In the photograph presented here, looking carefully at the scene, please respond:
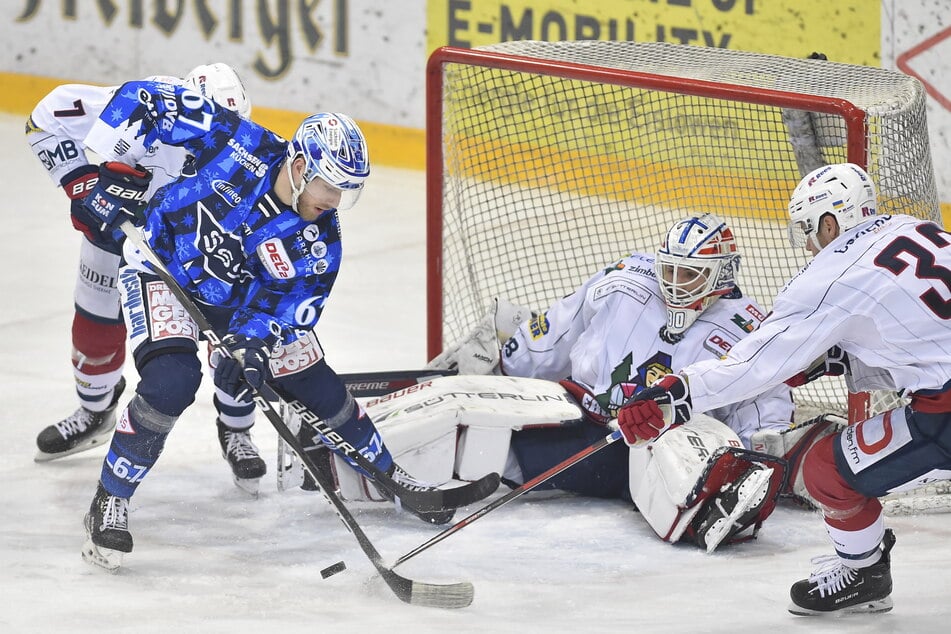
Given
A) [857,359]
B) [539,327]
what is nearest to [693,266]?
[539,327]

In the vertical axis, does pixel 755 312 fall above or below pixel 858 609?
above

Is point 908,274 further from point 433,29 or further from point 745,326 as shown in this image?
point 433,29

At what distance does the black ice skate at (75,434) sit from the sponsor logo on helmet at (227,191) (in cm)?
110

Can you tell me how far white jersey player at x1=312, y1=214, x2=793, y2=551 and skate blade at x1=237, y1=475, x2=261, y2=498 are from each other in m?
0.36

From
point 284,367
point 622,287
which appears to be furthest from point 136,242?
point 622,287

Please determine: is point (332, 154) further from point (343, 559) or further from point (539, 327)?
point (539, 327)

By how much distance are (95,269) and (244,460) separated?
0.64 m

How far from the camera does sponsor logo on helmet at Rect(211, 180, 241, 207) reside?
3664mm

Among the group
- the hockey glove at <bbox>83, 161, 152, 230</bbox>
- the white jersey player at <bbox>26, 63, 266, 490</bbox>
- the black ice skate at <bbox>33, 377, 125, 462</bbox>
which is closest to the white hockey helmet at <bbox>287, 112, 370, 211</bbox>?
the white jersey player at <bbox>26, 63, 266, 490</bbox>

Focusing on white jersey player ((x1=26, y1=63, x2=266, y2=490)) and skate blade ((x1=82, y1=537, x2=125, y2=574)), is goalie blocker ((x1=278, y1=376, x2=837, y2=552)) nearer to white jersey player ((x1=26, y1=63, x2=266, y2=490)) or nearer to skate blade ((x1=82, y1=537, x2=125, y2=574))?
white jersey player ((x1=26, y1=63, x2=266, y2=490))

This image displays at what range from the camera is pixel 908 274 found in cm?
313

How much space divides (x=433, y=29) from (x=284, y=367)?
3.93 m

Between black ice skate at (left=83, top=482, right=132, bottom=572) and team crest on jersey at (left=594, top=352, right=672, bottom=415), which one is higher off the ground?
team crest on jersey at (left=594, top=352, right=672, bottom=415)

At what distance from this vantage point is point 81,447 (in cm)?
452
